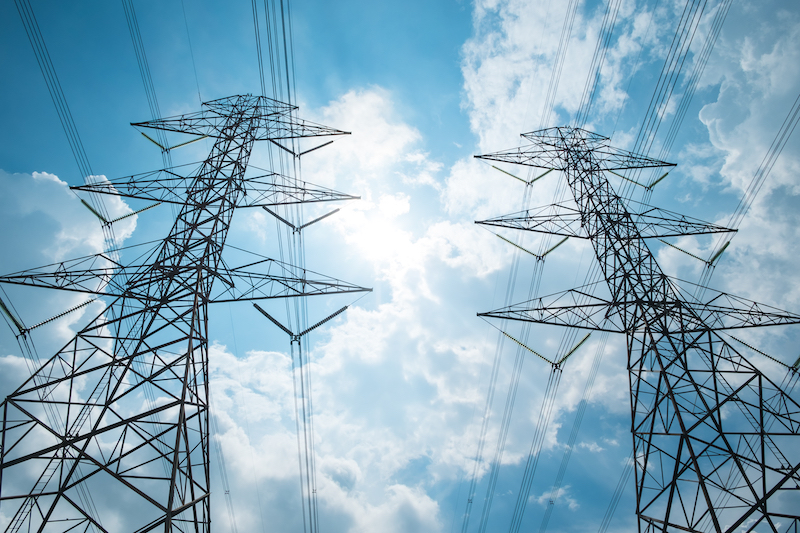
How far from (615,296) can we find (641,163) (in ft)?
31.8

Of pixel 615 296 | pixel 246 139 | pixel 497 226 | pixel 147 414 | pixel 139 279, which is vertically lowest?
pixel 147 414

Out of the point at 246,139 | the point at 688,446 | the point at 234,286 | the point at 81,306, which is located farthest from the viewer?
the point at 246,139

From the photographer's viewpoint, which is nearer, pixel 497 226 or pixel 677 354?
pixel 677 354

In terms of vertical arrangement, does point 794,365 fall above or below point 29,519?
above

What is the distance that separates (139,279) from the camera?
1086 cm

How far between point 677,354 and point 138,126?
23673mm

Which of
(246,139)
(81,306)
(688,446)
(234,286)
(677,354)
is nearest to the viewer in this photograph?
(688,446)

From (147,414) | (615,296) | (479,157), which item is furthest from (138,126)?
(615,296)

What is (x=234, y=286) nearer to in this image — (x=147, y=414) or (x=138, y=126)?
(x=147, y=414)

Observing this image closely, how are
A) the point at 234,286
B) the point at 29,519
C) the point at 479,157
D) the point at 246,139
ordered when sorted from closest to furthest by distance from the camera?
1. the point at 29,519
2. the point at 234,286
3. the point at 246,139
4. the point at 479,157

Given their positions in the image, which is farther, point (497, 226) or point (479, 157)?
point (479, 157)

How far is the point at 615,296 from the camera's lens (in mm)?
12477

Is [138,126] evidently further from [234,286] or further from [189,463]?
[189,463]

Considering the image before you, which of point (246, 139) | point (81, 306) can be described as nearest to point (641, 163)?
point (246, 139)
